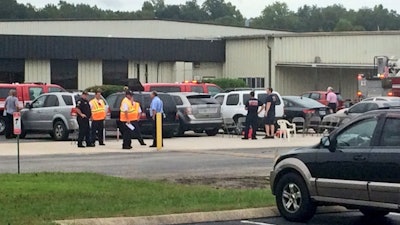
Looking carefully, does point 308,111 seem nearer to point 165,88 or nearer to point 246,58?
point 165,88

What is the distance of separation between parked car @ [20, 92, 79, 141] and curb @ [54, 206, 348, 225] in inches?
669

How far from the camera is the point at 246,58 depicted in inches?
2242

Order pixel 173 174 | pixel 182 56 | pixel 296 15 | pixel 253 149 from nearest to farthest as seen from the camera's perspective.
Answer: pixel 173 174, pixel 253 149, pixel 182 56, pixel 296 15

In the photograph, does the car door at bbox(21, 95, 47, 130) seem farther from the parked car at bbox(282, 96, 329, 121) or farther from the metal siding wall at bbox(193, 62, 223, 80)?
the metal siding wall at bbox(193, 62, 223, 80)

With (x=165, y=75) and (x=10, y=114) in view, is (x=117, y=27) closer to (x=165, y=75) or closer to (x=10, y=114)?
(x=165, y=75)

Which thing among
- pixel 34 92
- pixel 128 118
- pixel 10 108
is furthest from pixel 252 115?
pixel 34 92

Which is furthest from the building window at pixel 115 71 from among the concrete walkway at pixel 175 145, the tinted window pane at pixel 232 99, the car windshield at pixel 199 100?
the concrete walkway at pixel 175 145

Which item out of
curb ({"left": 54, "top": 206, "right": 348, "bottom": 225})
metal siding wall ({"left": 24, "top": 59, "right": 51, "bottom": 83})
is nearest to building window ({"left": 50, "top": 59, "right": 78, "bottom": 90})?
metal siding wall ({"left": 24, "top": 59, "right": 51, "bottom": 83})

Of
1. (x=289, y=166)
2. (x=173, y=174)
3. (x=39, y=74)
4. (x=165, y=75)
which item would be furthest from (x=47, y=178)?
(x=165, y=75)

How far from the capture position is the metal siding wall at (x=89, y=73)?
5353cm

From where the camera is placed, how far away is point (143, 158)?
23297mm

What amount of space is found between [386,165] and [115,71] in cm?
4361

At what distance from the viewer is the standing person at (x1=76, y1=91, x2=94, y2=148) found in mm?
26891

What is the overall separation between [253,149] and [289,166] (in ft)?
44.9
